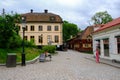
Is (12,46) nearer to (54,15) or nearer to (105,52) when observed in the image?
(105,52)

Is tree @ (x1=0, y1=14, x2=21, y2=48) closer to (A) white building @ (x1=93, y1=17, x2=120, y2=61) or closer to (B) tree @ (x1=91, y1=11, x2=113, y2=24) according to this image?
(A) white building @ (x1=93, y1=17, x2=120, y2=61)

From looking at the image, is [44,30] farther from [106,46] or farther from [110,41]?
[110,41]

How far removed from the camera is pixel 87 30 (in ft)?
207

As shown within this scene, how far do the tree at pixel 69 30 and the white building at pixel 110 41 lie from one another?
61153 millimetres

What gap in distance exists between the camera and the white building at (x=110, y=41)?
23.3m

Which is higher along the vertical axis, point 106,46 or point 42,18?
point 42,18

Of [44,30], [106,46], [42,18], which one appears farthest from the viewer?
[44,30]

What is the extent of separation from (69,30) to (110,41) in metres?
68.2

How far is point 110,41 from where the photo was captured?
25516mm

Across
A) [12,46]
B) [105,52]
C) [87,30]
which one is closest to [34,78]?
[105,52]

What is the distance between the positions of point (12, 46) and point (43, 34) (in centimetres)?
2821

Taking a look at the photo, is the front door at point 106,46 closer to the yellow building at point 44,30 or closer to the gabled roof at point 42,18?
the yellow building at point 44,30

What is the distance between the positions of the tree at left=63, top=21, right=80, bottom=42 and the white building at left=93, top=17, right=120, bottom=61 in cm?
6115

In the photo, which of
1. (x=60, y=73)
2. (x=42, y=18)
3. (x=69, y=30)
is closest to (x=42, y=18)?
(x=42, y=18)
